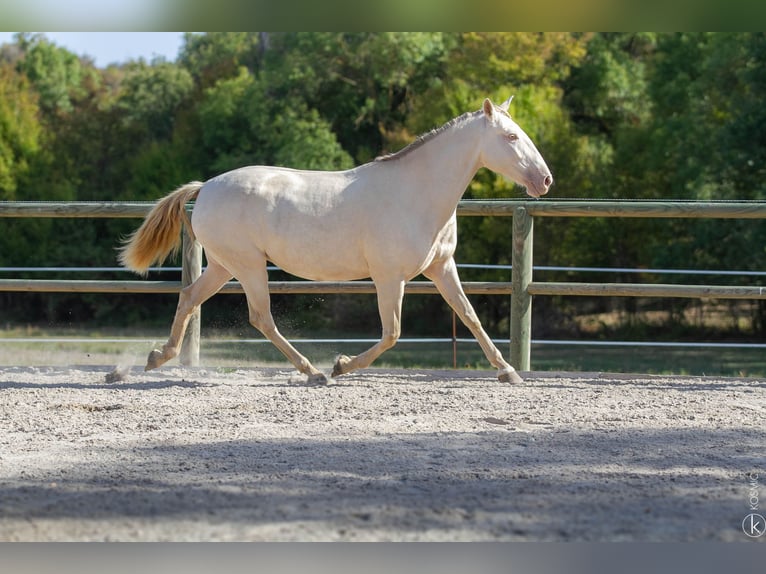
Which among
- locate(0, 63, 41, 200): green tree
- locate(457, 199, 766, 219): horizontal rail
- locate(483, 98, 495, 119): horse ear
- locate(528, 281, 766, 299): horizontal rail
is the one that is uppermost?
locate(0, 63, 41, 200): green tree

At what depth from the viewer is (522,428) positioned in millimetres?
4574

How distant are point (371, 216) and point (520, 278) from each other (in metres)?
1.39

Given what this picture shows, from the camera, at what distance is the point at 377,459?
3865 millimetres

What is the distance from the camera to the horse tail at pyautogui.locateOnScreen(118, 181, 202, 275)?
20.3 feet

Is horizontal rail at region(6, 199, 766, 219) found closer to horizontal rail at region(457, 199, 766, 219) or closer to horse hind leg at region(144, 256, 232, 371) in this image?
horizontal rail at region(457, 199, 766, 219)

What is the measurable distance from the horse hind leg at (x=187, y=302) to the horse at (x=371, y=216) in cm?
19

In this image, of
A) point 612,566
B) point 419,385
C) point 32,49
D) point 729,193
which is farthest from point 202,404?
point 32,49

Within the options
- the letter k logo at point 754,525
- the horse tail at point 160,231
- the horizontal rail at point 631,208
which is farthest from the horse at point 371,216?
the letter k logo at point 754,525

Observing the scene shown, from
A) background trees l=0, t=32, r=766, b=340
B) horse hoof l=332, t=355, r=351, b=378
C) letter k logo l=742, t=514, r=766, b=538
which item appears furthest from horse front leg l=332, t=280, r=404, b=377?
background trees l=0, t=32, r=766, b=340

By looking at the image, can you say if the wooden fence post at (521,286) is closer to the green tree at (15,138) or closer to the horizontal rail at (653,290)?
the horizontal rail at (653,290)

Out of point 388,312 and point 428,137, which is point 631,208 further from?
point 388,312

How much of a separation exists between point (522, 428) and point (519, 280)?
6.83ft

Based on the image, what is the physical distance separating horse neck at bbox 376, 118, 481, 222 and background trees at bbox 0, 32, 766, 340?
9999 mm
